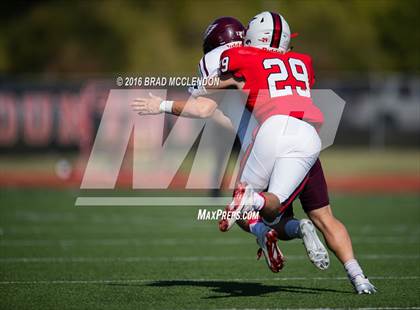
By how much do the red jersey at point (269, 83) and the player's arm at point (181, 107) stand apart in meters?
0.23

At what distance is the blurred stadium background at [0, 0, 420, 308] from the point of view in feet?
40.1

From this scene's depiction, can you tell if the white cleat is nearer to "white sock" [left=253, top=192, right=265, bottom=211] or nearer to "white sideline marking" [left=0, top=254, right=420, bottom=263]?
"white sock" [left=253, top=192, right=265, bottom=211]

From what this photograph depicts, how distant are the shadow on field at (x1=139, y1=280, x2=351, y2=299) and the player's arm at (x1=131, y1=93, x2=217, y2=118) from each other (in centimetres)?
118

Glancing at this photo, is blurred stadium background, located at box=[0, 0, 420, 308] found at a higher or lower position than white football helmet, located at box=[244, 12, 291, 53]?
lower

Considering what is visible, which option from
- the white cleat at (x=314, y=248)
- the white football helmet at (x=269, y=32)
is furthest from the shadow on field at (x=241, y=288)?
the white football helmet at (x=269, y=32)

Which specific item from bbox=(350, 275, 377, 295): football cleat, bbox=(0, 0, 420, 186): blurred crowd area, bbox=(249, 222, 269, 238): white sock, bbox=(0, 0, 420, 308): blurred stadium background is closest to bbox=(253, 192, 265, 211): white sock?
bbox=(249, 222, 269, 238): white sock

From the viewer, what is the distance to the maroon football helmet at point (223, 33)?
625 centimetres

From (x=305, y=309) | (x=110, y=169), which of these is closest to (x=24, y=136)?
(x=110, y=169)

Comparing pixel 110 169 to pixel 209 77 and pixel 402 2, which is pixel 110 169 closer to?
pixel 209 77

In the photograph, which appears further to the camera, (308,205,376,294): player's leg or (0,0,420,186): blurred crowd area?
(0,0,420,186): blurred crowd area

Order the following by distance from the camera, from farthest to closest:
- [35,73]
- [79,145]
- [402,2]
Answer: [35,73] → [402,2] → [79,145]

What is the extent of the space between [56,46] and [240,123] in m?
24.7

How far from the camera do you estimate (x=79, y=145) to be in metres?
19.2

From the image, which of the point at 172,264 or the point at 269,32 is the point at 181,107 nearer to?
the point at 269,32
